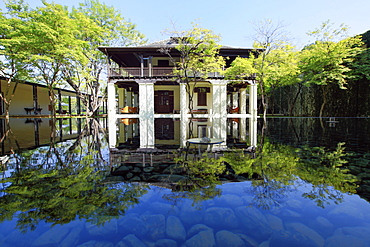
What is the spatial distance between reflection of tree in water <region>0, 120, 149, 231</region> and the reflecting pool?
12 mm

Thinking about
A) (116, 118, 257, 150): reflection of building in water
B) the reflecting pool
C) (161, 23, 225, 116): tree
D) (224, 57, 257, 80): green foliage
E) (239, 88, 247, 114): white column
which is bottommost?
the reflecting pool

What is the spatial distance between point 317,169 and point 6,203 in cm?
487

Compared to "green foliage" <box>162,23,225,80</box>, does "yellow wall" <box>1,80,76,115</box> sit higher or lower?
lower

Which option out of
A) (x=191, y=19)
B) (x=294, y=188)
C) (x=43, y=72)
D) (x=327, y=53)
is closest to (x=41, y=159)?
(x=294, y=188)

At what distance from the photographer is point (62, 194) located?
9.15ft

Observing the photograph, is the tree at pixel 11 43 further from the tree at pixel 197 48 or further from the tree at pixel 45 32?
the tree at pixel 197 48

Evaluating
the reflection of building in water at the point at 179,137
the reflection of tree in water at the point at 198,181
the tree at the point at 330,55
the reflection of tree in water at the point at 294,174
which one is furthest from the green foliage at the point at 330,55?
the reflection of tree in water at the point at 198,181

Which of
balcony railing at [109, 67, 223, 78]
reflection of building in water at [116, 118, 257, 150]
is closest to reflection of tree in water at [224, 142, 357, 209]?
reflection of building in water at [116, 118, 257, 150]

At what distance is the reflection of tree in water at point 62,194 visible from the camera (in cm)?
230

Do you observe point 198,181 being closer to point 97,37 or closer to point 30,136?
point 30,136

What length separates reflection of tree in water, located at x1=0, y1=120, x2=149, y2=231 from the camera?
230 cm

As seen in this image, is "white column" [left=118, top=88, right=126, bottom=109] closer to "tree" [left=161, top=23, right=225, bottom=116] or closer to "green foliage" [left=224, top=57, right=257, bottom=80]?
"tree" [left=161, top=23, right=225, bottom=116]

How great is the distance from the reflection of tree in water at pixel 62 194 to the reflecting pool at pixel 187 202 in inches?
0.5

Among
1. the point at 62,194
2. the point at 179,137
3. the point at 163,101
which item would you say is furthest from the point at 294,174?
the point at 163,101
